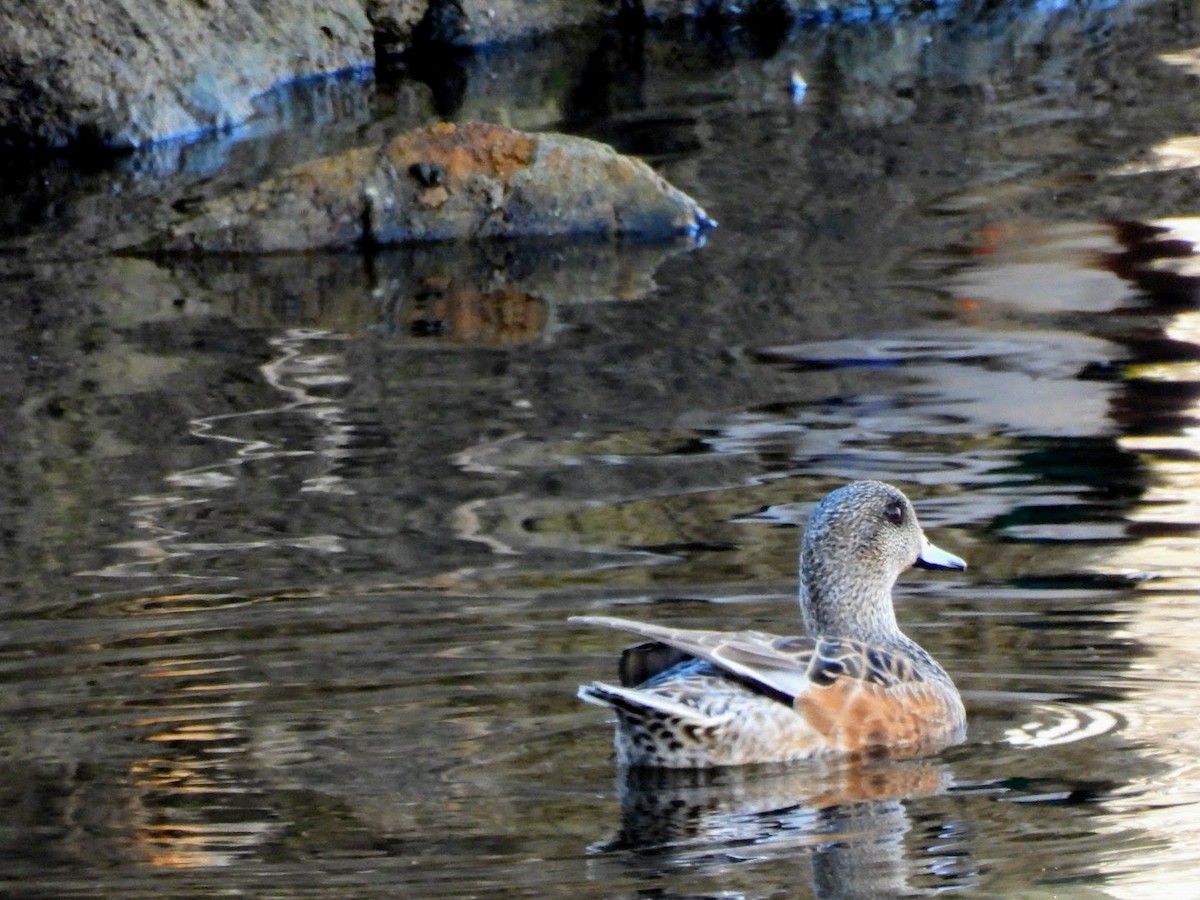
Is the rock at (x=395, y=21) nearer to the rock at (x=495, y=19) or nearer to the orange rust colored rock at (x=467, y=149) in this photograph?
the rock at (x=495, y=19)

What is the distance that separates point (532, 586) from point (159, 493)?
172 centimetres

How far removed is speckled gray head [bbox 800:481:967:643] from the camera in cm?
580

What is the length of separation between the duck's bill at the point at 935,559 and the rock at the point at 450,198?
17.9ft

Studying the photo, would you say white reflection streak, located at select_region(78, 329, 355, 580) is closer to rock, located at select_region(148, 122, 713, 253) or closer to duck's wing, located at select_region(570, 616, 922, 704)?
rock, located at select_region(148, 122, 713, 253)

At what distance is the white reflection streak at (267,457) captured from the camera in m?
6.76

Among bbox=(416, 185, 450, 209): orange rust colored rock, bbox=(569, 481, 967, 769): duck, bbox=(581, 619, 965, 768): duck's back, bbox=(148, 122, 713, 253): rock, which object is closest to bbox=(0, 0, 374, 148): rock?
bbox=(148, 122, 713, 253): rock

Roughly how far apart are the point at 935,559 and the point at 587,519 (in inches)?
54.0

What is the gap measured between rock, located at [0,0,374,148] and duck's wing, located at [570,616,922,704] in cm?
1016

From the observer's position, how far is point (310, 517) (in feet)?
23.1

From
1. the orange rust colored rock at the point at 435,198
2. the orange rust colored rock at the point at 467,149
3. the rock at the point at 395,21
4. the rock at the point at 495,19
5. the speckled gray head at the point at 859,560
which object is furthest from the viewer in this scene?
the rock at the point at 495,19

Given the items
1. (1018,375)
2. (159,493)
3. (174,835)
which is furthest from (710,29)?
(174,835)

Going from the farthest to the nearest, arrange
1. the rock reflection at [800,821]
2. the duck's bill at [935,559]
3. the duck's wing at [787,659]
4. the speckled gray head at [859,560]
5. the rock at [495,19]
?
the rock at [495,19] < the duck's bill at [935,559] < the speckled gray head at [859,560] < the duck's wing at [787,659] < the rock reflection at [800,821]

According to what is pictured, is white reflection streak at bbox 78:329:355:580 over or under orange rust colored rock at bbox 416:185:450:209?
under

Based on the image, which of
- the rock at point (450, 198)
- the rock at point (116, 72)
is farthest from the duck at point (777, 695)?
the rock at point (116, 72)
